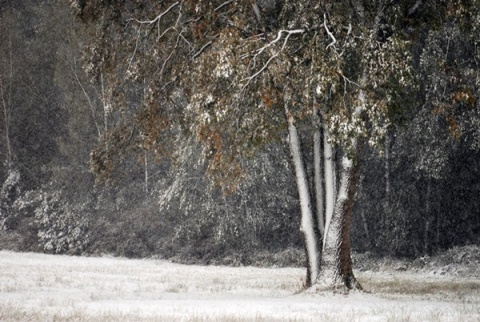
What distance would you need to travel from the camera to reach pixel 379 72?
41.0 feet

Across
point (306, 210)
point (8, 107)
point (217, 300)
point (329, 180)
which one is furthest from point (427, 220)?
point (8, 107)

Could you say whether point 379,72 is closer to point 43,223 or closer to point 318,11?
point 318,11

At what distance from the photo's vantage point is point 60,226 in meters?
32.0

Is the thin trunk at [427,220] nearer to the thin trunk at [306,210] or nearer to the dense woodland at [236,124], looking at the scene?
the dense woodland at [236,124]

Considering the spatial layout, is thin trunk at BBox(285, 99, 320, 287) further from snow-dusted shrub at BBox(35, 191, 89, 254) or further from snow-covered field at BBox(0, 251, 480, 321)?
snow-dusted shrub at BBox(35, 191, 89, 254)

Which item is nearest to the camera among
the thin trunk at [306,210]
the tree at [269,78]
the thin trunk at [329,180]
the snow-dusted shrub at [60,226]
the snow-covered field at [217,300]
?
the snow-covered field at [217,300]

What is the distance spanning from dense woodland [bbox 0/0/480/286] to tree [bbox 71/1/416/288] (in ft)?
0.13

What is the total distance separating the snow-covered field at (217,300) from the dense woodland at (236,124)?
223cm

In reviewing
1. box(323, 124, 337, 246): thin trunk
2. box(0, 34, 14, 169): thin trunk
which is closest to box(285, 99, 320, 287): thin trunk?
box(323, 124, 337, 246): thin trunk

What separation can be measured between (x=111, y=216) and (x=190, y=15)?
18810mm

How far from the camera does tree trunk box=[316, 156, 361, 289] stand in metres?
14.3

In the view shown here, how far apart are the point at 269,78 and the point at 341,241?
389 cm

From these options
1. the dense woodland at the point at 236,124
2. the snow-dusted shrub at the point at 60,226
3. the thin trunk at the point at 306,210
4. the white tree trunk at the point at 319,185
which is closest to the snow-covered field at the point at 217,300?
the thin trunk at the point at 306,210

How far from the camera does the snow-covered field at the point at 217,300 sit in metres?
9.52
